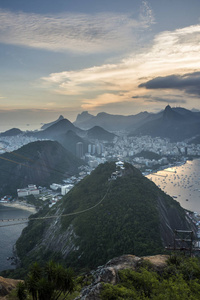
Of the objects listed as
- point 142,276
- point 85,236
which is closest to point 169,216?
point 85,236

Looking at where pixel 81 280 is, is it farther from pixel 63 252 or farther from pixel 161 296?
pixel 63 252

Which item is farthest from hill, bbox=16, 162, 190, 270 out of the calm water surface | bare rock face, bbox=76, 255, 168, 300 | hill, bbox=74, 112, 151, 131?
hill, bbox=74, 112, 151, 131

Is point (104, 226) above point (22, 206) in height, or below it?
above

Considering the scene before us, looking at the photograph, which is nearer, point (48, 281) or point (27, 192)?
point (48, 281)

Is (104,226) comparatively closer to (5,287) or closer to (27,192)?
(5,287)

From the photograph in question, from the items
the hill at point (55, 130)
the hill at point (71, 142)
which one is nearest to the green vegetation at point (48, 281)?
the hill at point (71, 142)

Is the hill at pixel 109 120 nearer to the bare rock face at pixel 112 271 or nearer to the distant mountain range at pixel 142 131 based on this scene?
the distant mountain range at pixel 142 131

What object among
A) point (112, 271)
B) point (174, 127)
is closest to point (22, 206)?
point (112, 271)
